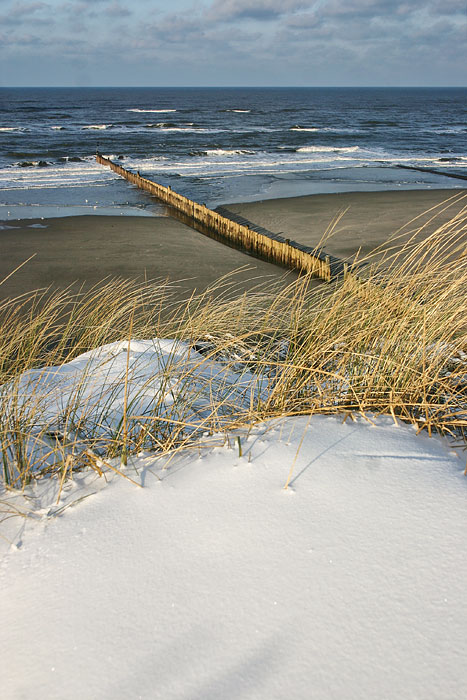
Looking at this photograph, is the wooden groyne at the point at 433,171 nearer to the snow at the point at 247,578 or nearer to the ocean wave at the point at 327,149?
the ocean wave at the point at 327,149

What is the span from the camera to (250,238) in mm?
12141

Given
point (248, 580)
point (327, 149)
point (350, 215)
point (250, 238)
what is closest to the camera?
point (248, 580)

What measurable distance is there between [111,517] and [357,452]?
1.04 metres

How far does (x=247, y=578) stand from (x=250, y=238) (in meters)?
11.0

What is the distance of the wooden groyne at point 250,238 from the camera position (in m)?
10.2

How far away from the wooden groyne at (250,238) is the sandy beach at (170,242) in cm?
33

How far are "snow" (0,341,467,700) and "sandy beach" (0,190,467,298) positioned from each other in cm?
626

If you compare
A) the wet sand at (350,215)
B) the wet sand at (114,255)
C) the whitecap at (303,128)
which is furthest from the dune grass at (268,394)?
the whitecap at (303,128)

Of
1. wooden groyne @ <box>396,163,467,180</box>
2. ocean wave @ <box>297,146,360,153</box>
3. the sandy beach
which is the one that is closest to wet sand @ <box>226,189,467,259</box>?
the sandy beach

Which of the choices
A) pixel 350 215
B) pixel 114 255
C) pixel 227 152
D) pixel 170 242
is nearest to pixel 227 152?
pixel 227 152

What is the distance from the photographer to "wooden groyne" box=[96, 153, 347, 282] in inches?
404

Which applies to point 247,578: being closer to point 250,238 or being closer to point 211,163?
point 250,238

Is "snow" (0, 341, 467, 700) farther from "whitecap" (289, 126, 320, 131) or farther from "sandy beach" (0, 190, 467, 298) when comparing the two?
"whitecap" (289, 126, 320, 131)

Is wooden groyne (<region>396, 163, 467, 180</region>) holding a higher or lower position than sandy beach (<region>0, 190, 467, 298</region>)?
higher
